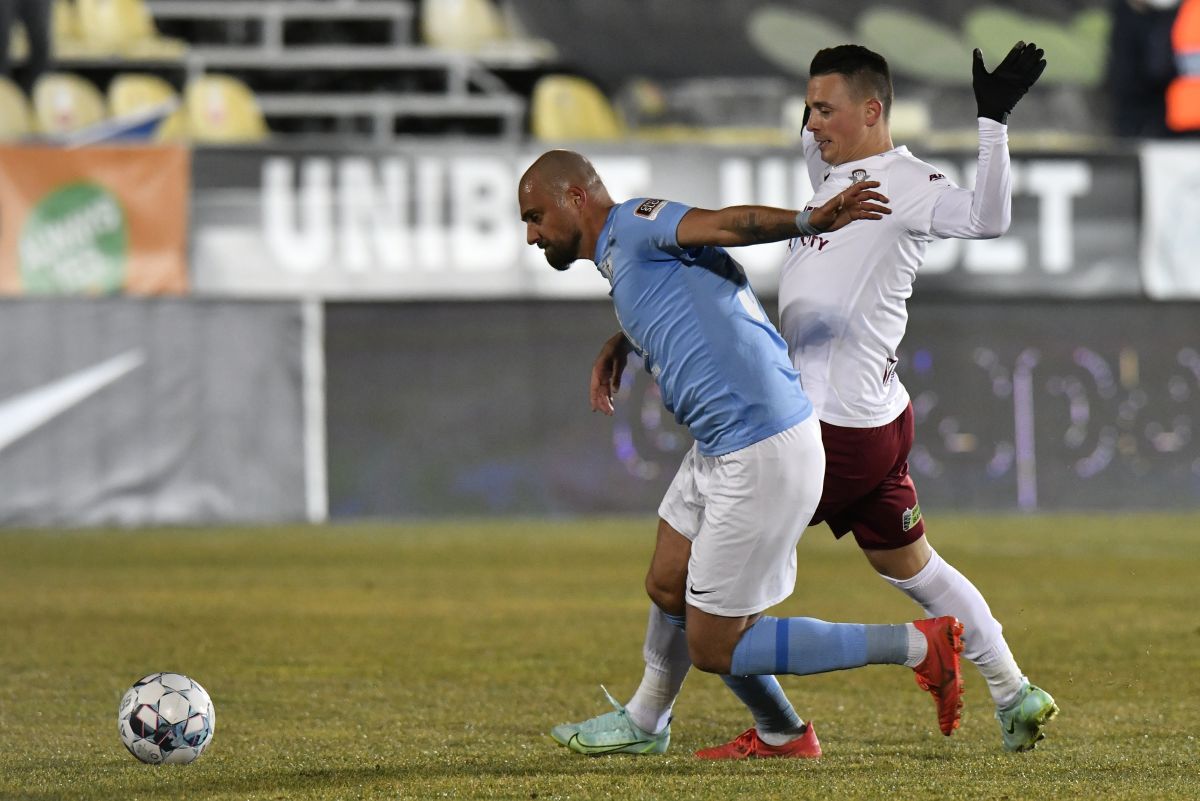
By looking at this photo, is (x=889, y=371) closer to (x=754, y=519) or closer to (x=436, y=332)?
(x=754, y=519)

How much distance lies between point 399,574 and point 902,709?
618 cm

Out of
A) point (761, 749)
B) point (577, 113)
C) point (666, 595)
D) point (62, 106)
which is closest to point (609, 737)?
point (761, 749)

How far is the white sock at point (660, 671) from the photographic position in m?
5.20

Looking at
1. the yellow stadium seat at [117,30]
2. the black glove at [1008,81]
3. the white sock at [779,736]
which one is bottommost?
the white sock at [779,736]

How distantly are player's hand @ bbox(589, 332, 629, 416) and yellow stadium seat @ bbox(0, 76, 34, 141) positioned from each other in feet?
49.6

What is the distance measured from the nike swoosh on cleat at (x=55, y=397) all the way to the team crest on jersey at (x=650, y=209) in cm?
1279

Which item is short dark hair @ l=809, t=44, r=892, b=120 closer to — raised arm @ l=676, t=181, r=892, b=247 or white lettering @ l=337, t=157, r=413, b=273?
raised arm @ l=676, t=181, r=892, b=247

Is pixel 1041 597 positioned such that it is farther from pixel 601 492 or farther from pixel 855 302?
pixel 601 492

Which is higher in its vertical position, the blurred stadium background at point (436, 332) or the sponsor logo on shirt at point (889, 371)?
the sponsor logo on shirt at point (889, 371)

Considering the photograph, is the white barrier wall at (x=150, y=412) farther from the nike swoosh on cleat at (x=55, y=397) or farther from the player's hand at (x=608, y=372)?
the player's hand at (x=608, y=372)

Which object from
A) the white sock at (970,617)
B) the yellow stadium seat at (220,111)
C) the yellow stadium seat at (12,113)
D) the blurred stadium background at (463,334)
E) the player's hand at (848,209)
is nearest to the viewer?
the player's hand at (848,209)

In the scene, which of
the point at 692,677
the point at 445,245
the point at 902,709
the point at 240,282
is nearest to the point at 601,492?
the point at 445,245

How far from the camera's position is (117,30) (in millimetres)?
20609

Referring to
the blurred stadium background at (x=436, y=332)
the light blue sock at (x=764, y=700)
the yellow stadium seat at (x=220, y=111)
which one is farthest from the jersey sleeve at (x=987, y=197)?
the yellow stadium seat at (x=220, y=111)
